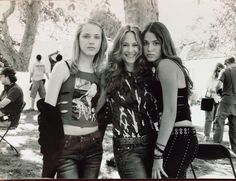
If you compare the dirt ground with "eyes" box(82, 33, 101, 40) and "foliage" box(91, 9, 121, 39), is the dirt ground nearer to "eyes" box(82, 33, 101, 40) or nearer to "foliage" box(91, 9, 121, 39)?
"eyes" box(82, 33, 101, 40)

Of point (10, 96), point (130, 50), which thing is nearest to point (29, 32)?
point (10, 96)

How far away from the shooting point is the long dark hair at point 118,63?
273cm

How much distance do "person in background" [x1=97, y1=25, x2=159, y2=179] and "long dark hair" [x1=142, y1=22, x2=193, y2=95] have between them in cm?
14

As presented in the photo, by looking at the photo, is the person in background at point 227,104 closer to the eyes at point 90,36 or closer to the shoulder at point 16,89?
the eyes at point 90,36

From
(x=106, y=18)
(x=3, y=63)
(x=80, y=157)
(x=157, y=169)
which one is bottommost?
(x=157, y=169)

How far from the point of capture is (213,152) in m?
2.82

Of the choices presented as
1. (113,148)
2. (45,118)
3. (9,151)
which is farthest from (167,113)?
(9,151)

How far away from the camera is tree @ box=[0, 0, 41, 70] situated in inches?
115

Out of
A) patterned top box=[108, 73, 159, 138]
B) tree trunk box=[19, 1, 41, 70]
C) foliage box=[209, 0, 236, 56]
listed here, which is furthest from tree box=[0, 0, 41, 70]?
foliage box=[209, 0, 236, 56]

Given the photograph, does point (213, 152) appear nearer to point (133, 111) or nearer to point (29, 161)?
point (133, 111)

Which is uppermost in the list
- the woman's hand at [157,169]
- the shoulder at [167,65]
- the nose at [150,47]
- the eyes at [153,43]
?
the eyes at [153,43]

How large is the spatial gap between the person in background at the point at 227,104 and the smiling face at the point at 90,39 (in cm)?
110

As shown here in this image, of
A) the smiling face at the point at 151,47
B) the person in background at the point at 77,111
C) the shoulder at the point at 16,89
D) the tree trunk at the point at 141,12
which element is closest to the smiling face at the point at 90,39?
the person in background at the point at 77,111

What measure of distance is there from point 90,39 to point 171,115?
909 mm
